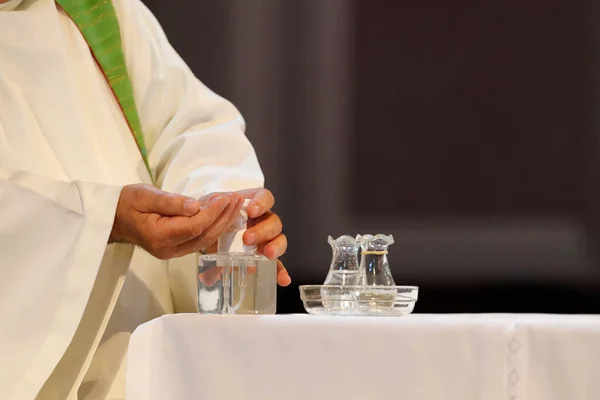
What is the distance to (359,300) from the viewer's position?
116 cm

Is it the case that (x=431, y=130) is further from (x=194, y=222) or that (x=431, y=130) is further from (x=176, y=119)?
(x=194, y=222)

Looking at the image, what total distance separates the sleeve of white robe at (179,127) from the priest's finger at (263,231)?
31cm

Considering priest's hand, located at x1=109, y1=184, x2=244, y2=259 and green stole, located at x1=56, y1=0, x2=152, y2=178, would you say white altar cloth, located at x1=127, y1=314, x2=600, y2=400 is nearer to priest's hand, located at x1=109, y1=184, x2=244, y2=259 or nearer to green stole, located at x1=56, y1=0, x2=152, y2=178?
priest's hand, located at x1=109, y1=184, x2=244, y2=259

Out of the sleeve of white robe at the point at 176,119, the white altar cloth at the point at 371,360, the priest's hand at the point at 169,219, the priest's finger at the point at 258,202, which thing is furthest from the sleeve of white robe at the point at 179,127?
the white altar cloth at the point at 371,360

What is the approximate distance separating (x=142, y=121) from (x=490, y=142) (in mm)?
1642

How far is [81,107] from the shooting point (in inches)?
63.2

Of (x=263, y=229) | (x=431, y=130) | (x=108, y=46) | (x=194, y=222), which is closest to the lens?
(x=194, y=222)

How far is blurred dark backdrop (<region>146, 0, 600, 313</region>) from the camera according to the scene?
2949 millimetres

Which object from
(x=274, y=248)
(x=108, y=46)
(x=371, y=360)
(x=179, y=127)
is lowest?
(x=371, y=360)

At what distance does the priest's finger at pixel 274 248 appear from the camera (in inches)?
48.0

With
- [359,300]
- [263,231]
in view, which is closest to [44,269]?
[263,231]

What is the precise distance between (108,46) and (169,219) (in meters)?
0.70

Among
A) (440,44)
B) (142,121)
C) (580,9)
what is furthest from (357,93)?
(142,121)

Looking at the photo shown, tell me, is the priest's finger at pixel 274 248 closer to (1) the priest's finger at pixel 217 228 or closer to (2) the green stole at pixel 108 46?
(1) the priest's finger at pixel 217 228
